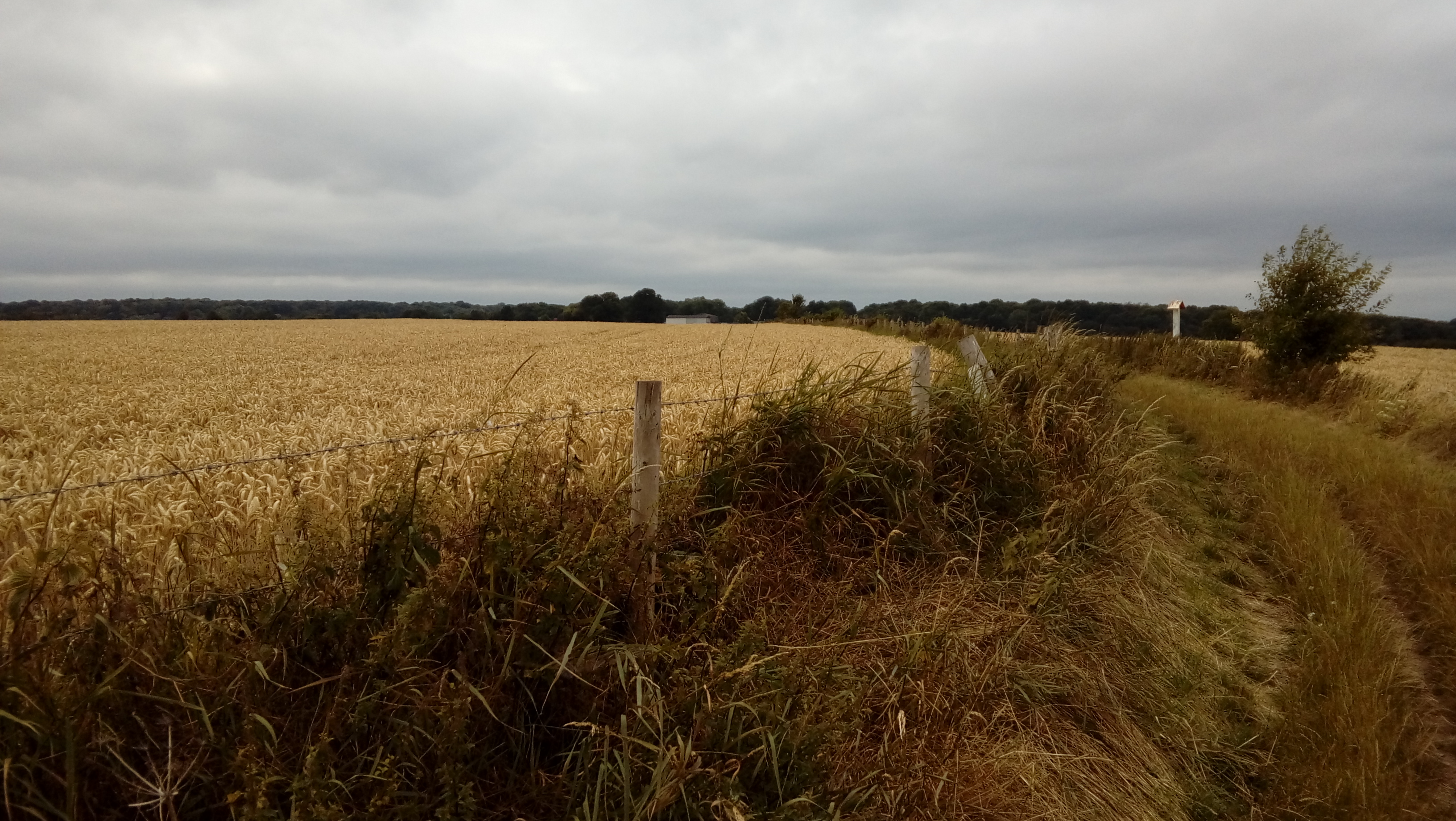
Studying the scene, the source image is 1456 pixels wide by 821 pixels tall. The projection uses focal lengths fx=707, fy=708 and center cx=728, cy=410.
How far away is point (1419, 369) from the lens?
22.8 metres

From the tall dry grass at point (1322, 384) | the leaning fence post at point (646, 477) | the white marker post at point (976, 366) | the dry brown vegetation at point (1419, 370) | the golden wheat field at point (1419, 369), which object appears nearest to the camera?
the leaning fence post at point (646, 477)

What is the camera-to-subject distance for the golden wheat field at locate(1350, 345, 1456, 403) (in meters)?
15.3

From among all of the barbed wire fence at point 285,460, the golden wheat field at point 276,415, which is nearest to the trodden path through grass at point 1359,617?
the barbed wire fence at point 285,460

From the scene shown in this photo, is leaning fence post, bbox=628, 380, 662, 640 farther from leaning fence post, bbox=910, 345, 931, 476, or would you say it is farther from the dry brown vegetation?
the dry brown vegetation

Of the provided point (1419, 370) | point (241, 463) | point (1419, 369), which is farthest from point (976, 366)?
point (1419, 369)

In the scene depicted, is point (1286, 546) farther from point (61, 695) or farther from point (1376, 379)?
point (1376, 379)

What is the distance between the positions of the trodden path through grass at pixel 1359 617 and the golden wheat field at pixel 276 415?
3.26 metres

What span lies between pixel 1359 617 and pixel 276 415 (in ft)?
32.2

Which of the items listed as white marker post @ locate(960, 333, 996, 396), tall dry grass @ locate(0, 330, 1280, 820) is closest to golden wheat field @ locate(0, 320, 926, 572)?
tall dry grass @ locate(0, 330, 1280, 820)

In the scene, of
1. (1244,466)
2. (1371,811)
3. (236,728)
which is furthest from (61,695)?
(1244,466)

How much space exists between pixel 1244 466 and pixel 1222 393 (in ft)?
29.7

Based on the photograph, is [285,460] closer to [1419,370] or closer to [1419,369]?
[1419,370]

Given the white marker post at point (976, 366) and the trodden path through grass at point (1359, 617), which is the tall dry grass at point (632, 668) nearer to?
the trodden path through grass at point (1359, 617)

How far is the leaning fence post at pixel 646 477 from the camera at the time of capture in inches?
122
